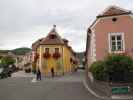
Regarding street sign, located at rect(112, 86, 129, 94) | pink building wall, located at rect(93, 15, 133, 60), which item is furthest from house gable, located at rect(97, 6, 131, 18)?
street sign, located at rect(112, 86, 129, 94)

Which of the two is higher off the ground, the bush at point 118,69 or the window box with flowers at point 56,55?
the window box with flowers at point 56,55

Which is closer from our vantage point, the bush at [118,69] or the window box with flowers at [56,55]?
the bush at [118,69]

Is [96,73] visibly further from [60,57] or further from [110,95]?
[60,57]

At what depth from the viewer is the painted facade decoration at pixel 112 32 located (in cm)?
2816

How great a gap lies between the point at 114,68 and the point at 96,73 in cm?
197

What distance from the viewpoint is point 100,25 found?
29.1 m

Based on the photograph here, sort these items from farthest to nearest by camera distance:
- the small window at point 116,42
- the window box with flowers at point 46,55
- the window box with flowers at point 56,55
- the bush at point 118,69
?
the window box with flowers at point 46,55
the window box with flowers at point 56,55
the small window at point 116,42
the bush at point 118,69

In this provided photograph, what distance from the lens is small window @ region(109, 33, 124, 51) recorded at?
1104 inches

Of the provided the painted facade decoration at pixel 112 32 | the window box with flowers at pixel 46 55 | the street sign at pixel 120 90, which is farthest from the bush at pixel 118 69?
the window box with flowers at pixel 46 55

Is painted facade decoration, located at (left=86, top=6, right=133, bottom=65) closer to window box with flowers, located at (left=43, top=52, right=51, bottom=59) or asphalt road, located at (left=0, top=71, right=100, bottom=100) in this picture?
asphalt road, located at (left=0, top=71, right=100, bottom=100)

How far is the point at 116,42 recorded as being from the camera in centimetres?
2842

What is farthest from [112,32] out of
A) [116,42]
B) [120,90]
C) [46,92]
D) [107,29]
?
[120,90]

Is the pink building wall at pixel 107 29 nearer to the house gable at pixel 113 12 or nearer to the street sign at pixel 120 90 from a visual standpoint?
the house gable at pixel 113 12

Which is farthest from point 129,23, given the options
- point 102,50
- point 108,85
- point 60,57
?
point 60,57
